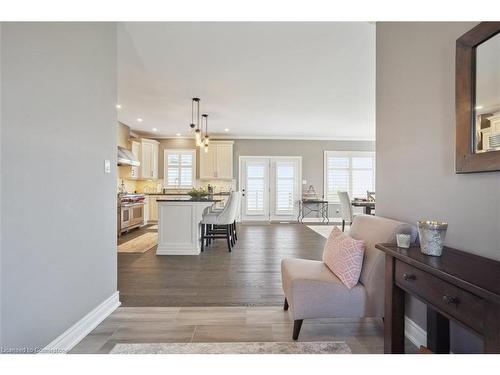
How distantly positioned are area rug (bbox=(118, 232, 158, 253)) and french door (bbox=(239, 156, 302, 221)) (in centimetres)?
330

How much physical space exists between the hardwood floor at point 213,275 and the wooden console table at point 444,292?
3.77 ft

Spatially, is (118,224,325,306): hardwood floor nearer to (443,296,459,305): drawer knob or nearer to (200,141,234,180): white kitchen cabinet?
(443,296,459,305): drawer knob

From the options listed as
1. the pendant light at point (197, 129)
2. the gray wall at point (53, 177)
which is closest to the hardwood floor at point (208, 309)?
the gray wall at point (53, 177)

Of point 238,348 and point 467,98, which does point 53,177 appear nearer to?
point 238,348

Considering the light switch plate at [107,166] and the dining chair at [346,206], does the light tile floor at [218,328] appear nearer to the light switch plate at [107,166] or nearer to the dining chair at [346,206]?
the light switch plate at [107,166]

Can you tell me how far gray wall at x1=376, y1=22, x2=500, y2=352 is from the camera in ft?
4.38

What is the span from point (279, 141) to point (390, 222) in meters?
6.58

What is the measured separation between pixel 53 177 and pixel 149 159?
620cm

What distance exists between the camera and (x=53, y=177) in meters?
1.58

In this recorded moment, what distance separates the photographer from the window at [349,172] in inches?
322

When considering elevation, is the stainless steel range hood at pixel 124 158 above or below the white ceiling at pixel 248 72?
below

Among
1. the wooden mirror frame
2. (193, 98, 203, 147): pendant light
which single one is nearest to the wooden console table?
the wooden mirror frame
